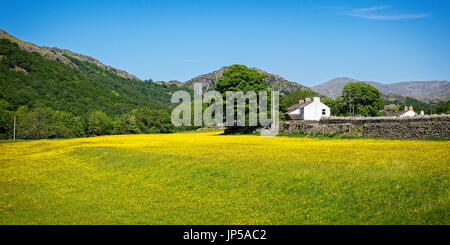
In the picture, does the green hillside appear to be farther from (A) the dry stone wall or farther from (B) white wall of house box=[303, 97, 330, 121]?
(A) the dry stone wall

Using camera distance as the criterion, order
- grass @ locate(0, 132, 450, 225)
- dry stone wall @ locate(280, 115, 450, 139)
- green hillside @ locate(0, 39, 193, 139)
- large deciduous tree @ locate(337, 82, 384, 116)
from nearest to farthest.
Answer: grass @ locate(0, 132, 450, 225) < dry stone wall @ locate(280, 115, 450, 139) < large deciduous tree @ locate(337, 82, 384, 116) < green hillside @ locate(0, 39, 193, 139)

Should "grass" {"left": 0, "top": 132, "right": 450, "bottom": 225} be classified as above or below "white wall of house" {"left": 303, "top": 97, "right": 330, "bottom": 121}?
below

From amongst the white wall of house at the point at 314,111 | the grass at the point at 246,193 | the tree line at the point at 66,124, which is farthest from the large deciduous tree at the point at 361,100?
the grass at the point at 246,193

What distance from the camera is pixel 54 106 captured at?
13500 centimetres

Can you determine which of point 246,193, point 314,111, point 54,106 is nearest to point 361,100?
point 314,111

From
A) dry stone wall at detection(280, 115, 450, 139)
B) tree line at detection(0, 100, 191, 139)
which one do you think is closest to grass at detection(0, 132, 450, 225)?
dry stone wall at detection(280, 115, 450, 139)

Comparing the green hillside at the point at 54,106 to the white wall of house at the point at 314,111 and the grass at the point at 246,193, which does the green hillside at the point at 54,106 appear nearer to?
the white wall of house at the point at 314,111

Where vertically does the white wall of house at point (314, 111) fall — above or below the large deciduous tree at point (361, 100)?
below

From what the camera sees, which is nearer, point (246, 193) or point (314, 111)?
point (246, 193)

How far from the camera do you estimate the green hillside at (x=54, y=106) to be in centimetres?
10694

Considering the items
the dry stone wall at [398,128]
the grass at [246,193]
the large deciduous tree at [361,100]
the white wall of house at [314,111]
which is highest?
the large deciduous tree at [361,100]

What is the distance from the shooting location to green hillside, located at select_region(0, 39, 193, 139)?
107 meters

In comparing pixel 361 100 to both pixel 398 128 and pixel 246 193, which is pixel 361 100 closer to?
pixel 398 128
